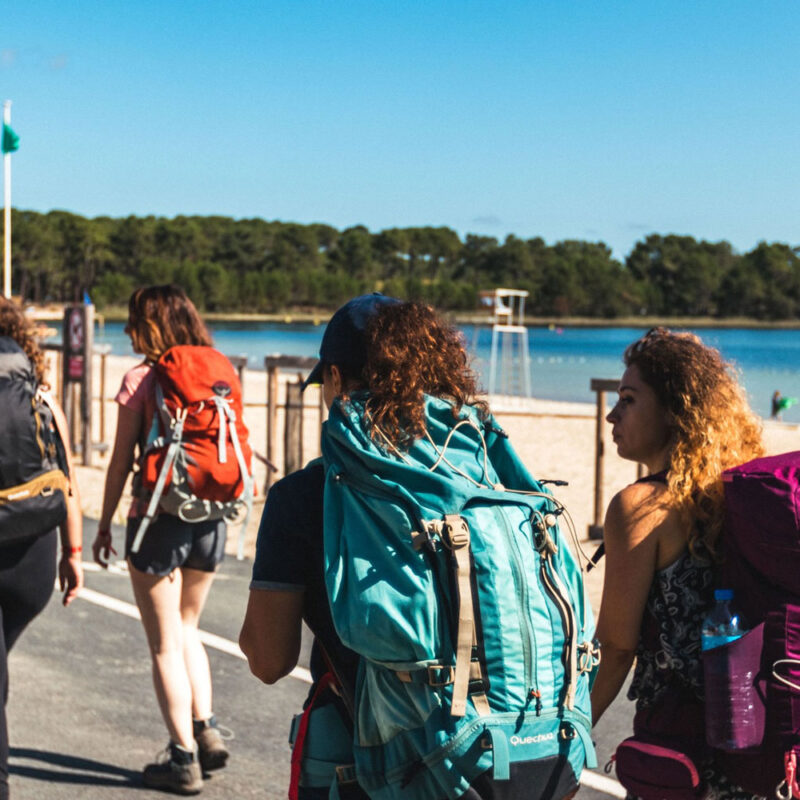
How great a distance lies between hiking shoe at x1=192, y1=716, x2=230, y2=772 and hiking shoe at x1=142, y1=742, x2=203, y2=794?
0.11 metres

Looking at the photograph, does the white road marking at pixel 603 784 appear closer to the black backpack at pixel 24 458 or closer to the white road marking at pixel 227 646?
the white road marking at pixel 227 646

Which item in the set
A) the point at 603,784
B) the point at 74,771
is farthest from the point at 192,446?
the point at 603,784

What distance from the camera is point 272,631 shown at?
1990mm

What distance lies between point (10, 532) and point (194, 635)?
3.24 feet

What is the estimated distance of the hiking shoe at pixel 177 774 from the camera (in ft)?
12.7

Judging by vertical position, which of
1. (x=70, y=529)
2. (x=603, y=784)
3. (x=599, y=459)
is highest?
(x=70, y=529)

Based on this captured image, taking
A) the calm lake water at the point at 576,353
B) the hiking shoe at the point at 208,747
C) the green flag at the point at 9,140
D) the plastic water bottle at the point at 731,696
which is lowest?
the calm lake water at the point at 576,353

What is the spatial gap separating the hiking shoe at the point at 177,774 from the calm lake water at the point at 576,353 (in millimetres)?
16806

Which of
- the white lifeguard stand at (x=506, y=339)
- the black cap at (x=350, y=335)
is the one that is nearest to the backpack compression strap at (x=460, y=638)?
the black cap at (x=350, y=335)

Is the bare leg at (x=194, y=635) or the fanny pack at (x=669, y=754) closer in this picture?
the fanny pack at (x=669, y=754)

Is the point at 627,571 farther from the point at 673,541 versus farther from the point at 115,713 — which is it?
the point at 115,713

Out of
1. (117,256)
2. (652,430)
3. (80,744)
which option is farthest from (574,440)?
(117,256)

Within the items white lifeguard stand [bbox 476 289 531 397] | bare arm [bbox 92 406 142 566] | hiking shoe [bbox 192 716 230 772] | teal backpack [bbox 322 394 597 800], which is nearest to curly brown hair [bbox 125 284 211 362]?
bare arm [bbox 92 406 142 566]

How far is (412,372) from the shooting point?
76.1 inches
